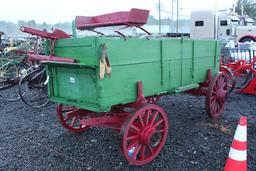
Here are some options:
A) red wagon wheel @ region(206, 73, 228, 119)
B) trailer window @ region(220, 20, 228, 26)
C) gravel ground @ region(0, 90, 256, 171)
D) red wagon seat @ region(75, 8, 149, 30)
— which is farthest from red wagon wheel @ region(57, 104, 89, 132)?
trailer window @ region(220, 20, 228, 26)

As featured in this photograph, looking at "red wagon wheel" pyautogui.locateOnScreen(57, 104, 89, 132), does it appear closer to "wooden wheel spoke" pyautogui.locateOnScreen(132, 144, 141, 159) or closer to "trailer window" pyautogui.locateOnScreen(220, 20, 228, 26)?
"wooden wheel spoke" pyautogui.locateOnScreen(132, 144, 141, 159)

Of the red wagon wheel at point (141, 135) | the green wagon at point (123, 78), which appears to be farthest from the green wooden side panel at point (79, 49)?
the red wagon wheel at point (141, 135)

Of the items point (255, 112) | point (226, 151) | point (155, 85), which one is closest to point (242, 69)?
point (255, 112)

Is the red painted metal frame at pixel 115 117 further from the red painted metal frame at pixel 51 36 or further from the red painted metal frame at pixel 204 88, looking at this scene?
the red painted metal frame at pixel 204 88

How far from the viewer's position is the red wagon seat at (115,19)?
294 cm

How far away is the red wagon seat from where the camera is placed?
9.64 ft

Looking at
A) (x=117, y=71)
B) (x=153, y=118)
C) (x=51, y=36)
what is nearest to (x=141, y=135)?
(x=153, y=118)

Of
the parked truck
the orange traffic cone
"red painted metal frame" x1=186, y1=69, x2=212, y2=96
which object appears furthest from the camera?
the parked truck

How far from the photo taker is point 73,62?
2773mm

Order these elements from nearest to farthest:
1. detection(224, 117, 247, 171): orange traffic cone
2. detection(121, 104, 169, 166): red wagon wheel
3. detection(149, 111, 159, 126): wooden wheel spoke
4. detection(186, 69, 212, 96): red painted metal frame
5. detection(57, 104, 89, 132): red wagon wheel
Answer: detection(224, 117, 247, 171): orange traffic cone < detection(121, 104, 169, 166): red wagon wheel < detection(149, 111, 159, 126): wooden wheel spoke < detection(57, 104, 89, 132): red wagon wheel < detection(186, 69, 212, 96): red painted metal frame

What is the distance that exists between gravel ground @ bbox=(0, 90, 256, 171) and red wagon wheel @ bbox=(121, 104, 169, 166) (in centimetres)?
14

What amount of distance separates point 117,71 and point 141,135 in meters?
0.82

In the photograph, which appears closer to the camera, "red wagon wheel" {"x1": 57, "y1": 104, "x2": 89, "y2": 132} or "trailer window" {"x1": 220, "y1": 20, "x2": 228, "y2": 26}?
"red wagon wheel" {"x1": 57, "y1": 104, "x2": 89, "y2": 132}

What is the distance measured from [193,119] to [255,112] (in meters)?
1.42
